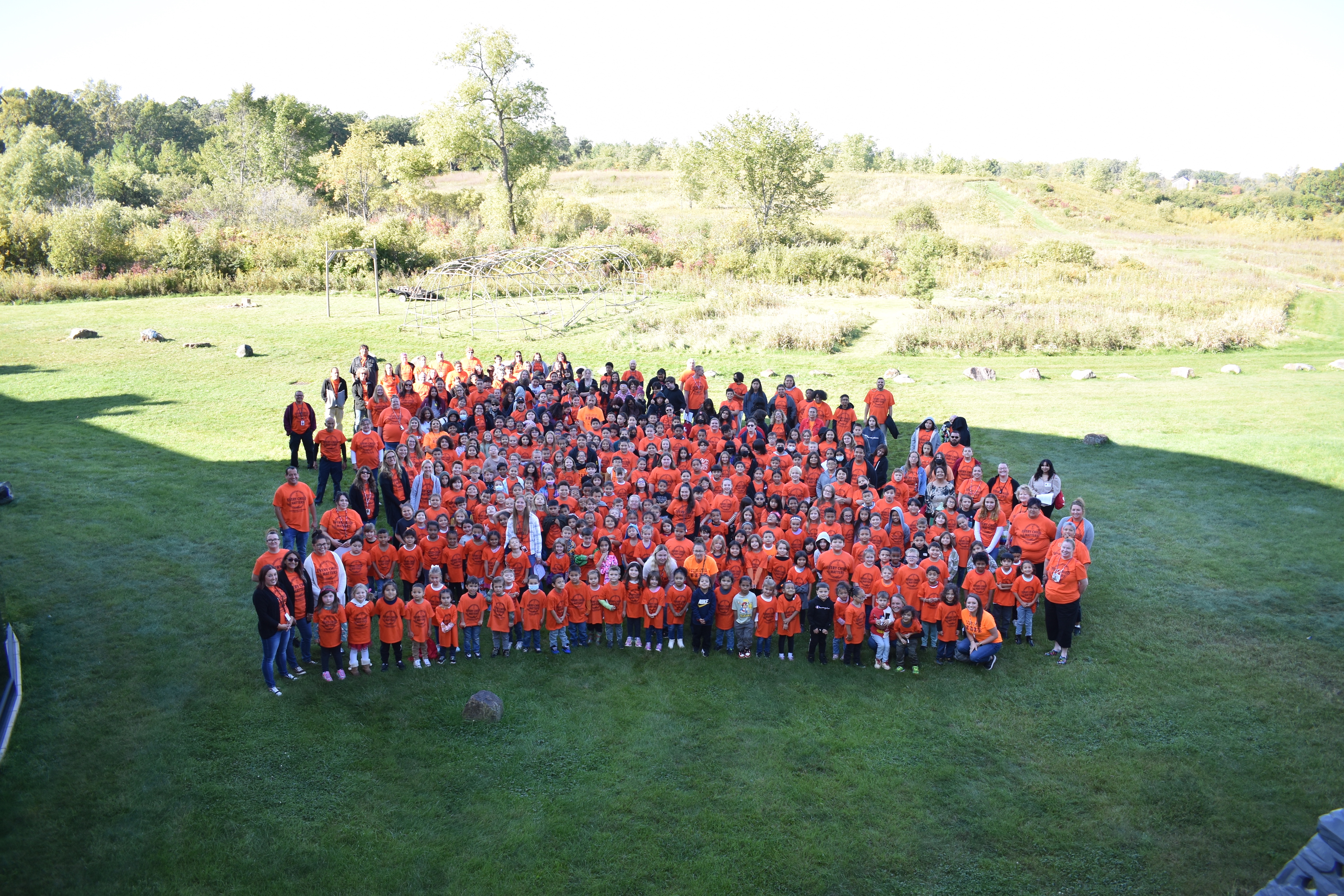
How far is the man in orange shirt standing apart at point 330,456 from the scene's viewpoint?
1262cm

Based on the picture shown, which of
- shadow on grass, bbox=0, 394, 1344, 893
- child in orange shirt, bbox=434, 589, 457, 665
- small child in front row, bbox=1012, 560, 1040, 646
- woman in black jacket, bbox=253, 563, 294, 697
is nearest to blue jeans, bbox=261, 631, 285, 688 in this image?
woman in black jacket, bbox=253, 563, 294, 697

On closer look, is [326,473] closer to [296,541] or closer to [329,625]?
[296,541]

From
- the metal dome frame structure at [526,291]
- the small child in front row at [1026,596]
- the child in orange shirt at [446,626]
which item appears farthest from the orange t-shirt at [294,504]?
the metal dome frame structure at [526,291]

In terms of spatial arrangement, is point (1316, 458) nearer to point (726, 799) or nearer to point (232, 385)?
point (726, 799)

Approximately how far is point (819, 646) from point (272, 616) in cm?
582

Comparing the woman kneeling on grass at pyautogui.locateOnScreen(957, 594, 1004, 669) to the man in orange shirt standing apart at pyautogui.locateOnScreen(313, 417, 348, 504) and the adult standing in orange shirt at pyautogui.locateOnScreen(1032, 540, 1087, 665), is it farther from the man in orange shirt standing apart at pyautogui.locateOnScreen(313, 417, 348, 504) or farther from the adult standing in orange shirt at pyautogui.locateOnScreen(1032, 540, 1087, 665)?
the man in orange shirt standing apart at pyautogui.locateOnScreen(313, 417, 348, 504)

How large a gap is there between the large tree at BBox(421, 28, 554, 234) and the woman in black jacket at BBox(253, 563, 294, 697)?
1428 inches

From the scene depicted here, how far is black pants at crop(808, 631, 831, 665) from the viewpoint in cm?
925

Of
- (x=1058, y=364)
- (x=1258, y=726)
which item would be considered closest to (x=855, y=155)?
(x=1058, y=364)

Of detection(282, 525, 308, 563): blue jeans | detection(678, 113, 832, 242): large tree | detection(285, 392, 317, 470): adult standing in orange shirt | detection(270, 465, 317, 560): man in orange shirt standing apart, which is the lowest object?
detection(282, 525, 308, 563): blue jeans

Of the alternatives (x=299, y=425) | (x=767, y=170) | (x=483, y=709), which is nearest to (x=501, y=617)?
(x=483, y=709)

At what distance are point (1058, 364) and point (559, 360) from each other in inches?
603

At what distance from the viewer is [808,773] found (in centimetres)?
744

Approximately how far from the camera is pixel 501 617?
29.9 ft
